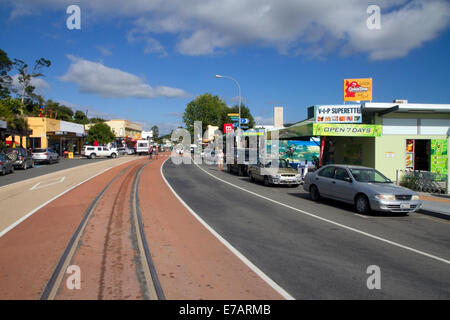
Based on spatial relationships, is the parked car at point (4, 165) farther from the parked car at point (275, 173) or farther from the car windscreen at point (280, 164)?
the car windscreen at point (280, 164)

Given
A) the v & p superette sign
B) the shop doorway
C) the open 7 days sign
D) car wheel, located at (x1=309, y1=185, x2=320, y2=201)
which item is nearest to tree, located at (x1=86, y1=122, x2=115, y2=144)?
the v & p superette sign

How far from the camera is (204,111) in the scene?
274ft

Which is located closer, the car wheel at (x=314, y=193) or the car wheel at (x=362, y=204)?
the car wheel at (x=362, y=204)

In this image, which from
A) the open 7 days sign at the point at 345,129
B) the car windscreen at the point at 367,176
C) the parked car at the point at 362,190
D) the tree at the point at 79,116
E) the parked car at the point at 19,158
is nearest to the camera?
the parked car at the point at 362,190

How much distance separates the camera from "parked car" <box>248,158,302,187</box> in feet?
55.1

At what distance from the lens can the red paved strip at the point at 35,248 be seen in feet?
15.1

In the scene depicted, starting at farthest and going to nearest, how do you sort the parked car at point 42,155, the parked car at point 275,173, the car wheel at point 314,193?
the parked car at point 42,155, the parked car at point 275,173, the car wheel at point 314,193

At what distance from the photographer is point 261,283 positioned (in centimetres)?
473

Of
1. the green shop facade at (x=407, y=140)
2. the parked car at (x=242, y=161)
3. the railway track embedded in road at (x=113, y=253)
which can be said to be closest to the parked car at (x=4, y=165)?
the railway track embedded in road at (x=113, y=253)

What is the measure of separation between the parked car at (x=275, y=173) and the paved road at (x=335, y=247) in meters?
4.91

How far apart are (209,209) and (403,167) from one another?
12.3 meters

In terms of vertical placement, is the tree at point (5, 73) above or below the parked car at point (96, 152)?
above
